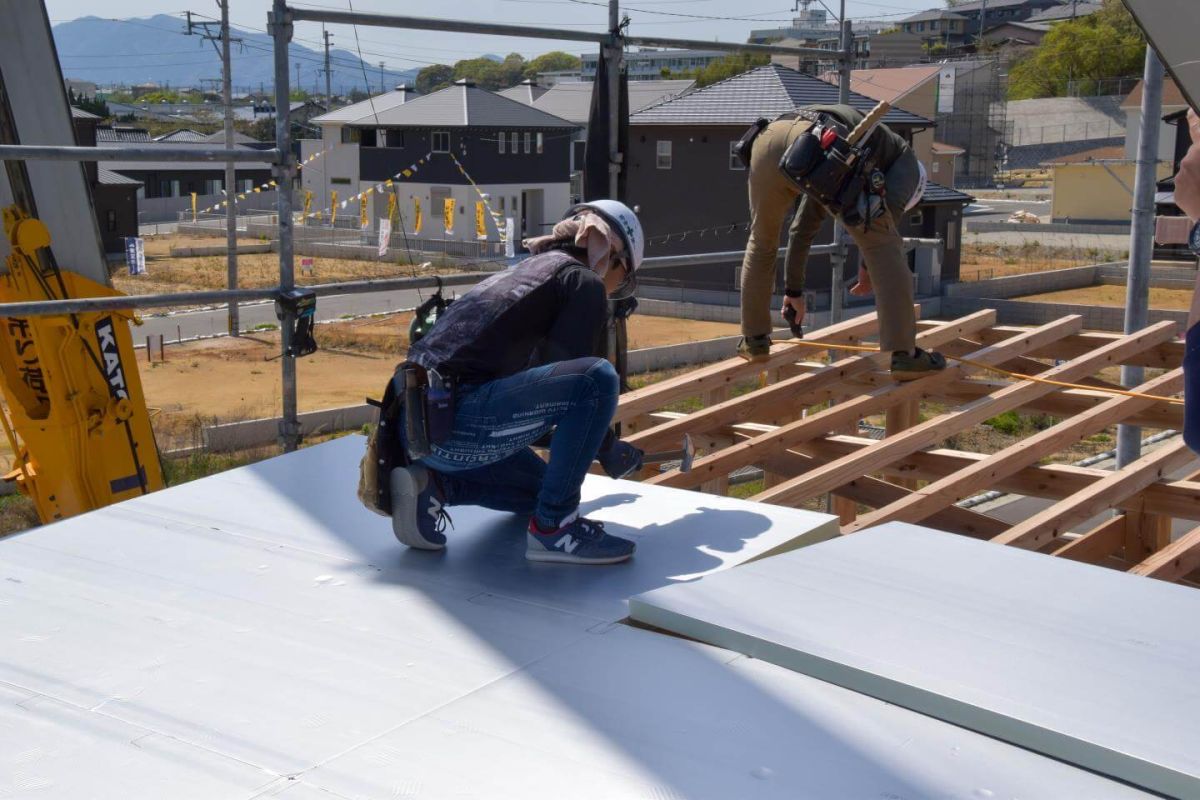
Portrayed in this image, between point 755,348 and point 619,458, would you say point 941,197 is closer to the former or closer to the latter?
point 755,348

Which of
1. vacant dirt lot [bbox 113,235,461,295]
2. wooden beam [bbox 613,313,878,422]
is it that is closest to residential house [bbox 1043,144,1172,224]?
vacant dirt lot [bbox 113,235,461,295]

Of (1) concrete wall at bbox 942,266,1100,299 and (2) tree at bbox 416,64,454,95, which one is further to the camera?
(2) tree at bbox 416,64,454,95

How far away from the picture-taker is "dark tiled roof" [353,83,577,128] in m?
34.7

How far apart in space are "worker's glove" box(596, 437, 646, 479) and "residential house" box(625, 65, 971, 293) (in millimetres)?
24377

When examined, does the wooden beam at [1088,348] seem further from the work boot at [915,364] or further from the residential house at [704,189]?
the residential house at [704,189]

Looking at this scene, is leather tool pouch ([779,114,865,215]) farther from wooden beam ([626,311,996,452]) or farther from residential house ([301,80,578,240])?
residential house ([301,80,578,240])

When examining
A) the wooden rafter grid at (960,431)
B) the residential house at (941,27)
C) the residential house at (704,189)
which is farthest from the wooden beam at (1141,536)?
the residential house at (941,27)

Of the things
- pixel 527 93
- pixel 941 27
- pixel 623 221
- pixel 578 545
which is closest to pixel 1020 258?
pixel 527 93

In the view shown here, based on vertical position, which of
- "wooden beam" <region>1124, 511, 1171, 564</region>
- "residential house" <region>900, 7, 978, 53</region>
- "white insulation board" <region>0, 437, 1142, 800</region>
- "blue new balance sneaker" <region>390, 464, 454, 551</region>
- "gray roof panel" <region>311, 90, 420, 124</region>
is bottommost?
"wooden beam" <region>1124, 511, 1171, 564</region>

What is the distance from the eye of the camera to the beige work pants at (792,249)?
5324mm

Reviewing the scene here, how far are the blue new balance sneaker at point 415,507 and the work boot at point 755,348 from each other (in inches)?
114

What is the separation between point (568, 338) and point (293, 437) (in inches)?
90.9

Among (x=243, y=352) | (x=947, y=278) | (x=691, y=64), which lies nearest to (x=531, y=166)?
(x=947, y=278)

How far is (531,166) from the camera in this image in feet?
123
